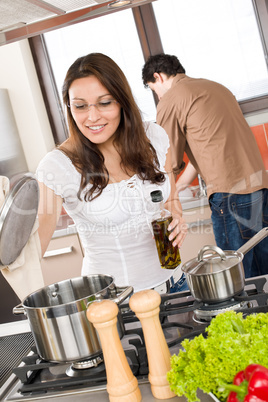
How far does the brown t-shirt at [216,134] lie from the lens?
214 centimetres

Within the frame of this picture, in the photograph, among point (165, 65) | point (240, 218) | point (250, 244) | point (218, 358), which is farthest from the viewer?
point (165, 65)

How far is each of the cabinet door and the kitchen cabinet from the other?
0.59 m

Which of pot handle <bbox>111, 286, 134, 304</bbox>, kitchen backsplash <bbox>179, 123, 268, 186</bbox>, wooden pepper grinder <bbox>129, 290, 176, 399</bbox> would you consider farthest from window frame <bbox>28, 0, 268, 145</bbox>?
A: wooden pepper grinder <bbox>129, 290, 176, 399</bbox>

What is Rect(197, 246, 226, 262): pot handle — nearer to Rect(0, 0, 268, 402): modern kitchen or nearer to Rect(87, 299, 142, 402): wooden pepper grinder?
Rect(0, 0, 268, 402): modern kitchen

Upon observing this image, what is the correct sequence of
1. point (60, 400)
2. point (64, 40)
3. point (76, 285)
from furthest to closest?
point (64, 40) < point (76, 285) < point (60, 400)

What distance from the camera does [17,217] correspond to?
87 cm

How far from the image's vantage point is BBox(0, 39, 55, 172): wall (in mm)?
2986

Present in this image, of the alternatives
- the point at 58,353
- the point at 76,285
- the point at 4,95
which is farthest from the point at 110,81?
the point at 4,95

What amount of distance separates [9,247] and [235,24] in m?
2.59

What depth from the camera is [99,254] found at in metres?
A: 1.45

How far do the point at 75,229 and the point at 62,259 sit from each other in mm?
196

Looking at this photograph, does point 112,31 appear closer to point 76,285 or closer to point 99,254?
point 99,254

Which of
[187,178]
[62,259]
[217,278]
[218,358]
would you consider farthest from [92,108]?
[62,259]

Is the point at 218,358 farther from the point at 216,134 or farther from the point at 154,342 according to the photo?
the point at 216,134
